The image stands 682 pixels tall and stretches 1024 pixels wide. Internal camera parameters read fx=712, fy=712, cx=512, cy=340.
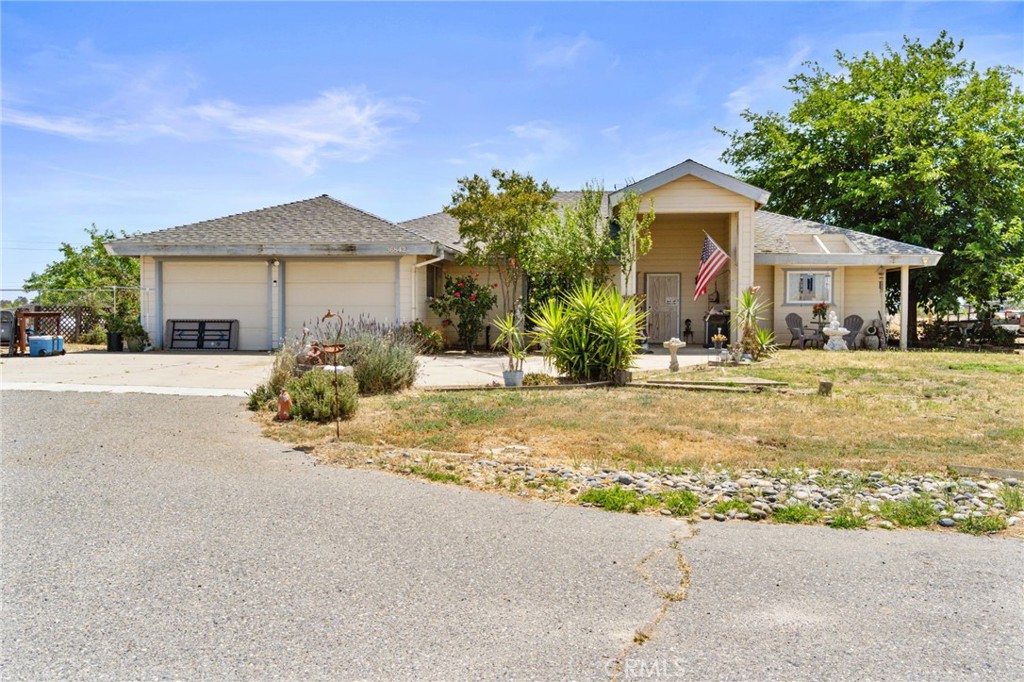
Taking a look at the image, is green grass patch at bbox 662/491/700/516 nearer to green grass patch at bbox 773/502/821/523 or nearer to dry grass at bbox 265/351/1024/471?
green grass patch at bbox 773/502/821/523

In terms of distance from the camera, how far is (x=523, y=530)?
4.58m

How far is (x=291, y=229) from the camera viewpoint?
2077 cm

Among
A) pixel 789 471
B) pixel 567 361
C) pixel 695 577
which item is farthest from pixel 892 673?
pixel 567 361

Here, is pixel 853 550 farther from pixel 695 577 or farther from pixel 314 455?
pixel 314 455

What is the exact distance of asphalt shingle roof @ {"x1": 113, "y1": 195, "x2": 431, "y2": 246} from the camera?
19734mm

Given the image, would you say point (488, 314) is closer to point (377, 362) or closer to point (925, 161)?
point (377, 362)

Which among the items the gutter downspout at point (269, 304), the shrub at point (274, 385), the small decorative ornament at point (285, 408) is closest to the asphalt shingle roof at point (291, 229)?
the gutter downspout at point (269, 304)

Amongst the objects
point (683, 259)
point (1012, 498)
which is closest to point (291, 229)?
point (683, 259)

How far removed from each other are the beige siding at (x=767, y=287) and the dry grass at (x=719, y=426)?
10104 mm

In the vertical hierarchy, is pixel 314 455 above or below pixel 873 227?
below

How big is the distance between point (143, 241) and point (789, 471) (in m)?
19.4

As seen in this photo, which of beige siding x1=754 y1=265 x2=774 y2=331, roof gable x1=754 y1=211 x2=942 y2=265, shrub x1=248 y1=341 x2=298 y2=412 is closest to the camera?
shrub x1=248 y1=341 x2=298 y2=412

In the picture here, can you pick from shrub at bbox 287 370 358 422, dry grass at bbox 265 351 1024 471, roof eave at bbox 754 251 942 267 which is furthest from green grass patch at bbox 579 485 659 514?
roof eave at bbox 754 251 942 267

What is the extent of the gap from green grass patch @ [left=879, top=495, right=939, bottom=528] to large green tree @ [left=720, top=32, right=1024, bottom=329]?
22.8m
